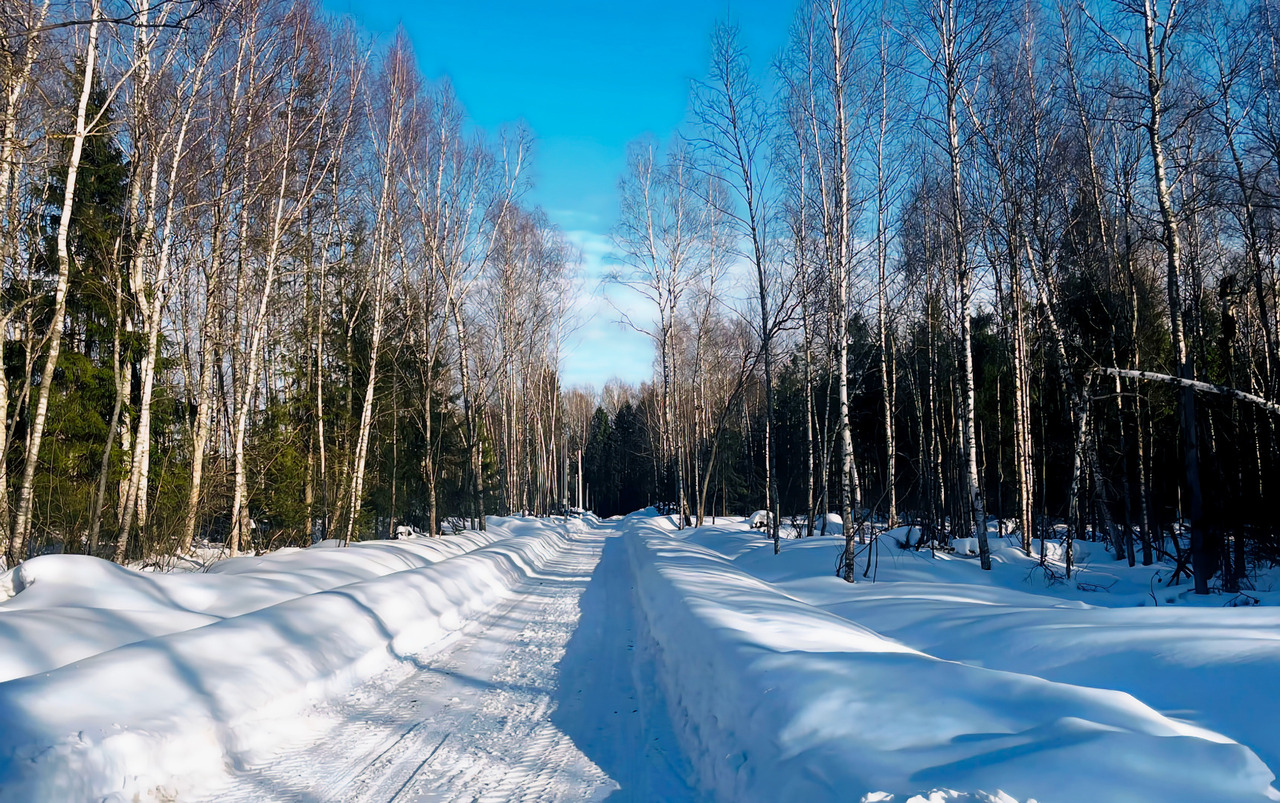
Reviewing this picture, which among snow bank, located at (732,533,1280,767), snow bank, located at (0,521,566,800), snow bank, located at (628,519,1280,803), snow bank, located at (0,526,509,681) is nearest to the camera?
snow bank, located at (628,519,1280,803)

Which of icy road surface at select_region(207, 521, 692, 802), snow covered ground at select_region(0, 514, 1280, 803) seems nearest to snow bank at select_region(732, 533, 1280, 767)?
snow covered ground at select_region(0, 514, 1280, 803)

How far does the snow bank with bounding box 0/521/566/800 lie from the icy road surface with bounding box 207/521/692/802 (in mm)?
267

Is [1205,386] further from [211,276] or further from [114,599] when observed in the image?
[211,276]

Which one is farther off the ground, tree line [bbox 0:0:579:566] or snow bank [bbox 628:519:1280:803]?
tree line [bbox 0:0:579:566]

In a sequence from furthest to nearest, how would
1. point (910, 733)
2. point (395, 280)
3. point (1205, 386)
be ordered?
1. point (395, 280)
2. point (1205, 386)
3. point (910, 733)

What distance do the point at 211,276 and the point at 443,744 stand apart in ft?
40.2

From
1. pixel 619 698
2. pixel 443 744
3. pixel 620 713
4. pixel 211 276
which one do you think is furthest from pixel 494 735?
pixel 211 276

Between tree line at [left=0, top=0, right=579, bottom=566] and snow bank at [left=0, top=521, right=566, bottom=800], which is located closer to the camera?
snow bank at [left=0, top=521, right=566, bottom=800]

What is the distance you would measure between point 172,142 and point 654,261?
17313 millimetres

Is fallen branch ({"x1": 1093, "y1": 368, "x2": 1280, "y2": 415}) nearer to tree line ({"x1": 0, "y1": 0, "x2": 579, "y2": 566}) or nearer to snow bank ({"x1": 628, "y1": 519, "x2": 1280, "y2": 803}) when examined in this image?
snow bank ({"x1": 628, "y1": 519, "x2": 1280, "y2": 803})

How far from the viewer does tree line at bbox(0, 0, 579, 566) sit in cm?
955

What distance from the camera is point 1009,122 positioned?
13.0 metres

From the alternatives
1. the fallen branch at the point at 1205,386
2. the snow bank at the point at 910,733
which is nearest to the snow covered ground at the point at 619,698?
the snow bank at the point at 910,733

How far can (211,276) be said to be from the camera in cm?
1321
